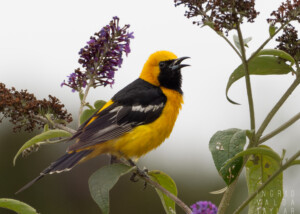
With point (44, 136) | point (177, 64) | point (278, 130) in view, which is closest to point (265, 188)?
point (278, 130)

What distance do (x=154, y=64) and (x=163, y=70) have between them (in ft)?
0.52

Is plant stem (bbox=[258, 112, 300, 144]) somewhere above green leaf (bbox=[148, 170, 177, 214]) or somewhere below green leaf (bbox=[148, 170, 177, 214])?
above

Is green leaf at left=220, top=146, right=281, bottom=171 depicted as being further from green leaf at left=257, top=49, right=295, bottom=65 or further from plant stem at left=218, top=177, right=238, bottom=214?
green leaf at left=257, top=49, right=295, bottom=65

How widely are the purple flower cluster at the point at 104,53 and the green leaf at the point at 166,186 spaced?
0.73 m

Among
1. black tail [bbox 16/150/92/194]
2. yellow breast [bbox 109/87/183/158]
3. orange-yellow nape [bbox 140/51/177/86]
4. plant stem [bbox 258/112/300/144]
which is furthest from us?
orange-yellow nape [bbox 140/51/177/86]

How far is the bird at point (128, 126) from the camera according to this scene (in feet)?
13.4

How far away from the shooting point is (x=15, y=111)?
3562 mm

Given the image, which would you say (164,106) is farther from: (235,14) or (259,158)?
(235,14)

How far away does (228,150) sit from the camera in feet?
8.86

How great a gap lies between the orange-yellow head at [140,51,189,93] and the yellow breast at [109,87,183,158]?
619 millimetres

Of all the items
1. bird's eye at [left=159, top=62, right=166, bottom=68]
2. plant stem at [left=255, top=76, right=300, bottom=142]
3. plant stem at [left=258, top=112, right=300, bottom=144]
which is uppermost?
bird's eye at [left=159, top=62, right=166, bottom=68]

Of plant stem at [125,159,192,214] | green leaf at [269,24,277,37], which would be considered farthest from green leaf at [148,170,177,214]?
green leaf at [269,24,277,37]

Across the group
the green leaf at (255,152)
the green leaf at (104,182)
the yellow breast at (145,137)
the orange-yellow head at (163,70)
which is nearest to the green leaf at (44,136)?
the green leaf at (104,182)

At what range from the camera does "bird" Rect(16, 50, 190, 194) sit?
4.08 metres
